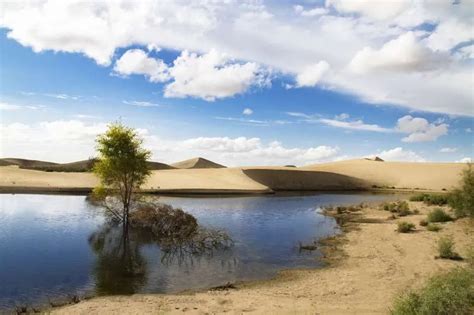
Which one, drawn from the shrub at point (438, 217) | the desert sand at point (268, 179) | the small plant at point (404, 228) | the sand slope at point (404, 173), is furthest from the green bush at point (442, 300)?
the sand slope at point (404, 173)

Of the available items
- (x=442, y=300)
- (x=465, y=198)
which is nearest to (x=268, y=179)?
(x=465, y=198)

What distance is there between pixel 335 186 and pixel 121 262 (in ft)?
247

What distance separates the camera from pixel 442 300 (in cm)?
970

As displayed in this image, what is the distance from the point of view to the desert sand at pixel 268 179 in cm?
6225

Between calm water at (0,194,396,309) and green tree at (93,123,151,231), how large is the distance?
103 inches

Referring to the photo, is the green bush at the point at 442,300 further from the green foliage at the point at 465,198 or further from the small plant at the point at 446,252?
the green foliage at the point at 465,198

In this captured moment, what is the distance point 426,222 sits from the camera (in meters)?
29.6

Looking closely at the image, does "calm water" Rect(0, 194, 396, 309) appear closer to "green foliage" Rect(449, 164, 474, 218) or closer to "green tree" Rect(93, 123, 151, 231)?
"green tree" Rect(93, 123, 151, 231)

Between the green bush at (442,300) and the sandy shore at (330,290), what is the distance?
92.7 inches

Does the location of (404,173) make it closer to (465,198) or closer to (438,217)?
(438,217)

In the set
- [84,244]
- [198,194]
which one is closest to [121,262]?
[84,244]

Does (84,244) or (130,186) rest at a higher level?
(130,186)

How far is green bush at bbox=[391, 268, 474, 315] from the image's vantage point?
9551 millimetres

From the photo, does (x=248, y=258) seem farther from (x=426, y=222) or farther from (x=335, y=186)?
(x=335, y=186)
